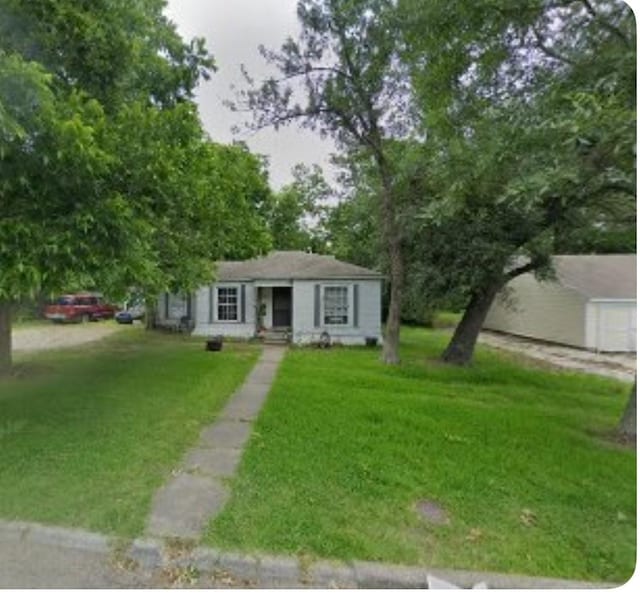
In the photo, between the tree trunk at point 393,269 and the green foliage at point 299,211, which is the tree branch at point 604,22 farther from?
the green foliage at point 299,211

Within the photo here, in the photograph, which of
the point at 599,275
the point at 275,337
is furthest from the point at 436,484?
the point at 599,275

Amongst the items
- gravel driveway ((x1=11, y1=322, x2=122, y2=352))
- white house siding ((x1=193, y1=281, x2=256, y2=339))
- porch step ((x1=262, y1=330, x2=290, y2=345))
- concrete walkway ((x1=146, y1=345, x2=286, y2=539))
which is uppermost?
white house siding ((x1=193, y1=281, x2=256, y2=339))

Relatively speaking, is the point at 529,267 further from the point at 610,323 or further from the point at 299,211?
the point at 299,211

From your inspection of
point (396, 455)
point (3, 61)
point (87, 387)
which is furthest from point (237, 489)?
point (87, 387)

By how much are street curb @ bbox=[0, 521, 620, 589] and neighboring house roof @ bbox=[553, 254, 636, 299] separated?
19.2 meters

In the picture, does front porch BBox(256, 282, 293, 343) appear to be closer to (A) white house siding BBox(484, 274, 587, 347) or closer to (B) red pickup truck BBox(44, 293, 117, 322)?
(A) white house siding BBox(484, 274, 587, 347)

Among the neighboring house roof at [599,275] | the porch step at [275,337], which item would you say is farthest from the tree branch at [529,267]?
the porch step at [275,337]

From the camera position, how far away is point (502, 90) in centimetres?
754

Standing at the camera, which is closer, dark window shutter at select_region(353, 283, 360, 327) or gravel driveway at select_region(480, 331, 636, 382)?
gravel driveway at select_region(480, 331, 636, 382)

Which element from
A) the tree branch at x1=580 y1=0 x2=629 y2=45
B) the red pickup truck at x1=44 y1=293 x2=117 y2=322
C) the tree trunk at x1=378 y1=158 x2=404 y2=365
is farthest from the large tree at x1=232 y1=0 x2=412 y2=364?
the red pickup truck at x1=44 y1=293 x2=117 y2=322

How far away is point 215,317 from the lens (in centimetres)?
2067

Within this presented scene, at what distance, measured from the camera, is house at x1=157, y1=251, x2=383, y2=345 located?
1933 centimetres

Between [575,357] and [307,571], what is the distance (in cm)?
1848

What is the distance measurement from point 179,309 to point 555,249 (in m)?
14.9
